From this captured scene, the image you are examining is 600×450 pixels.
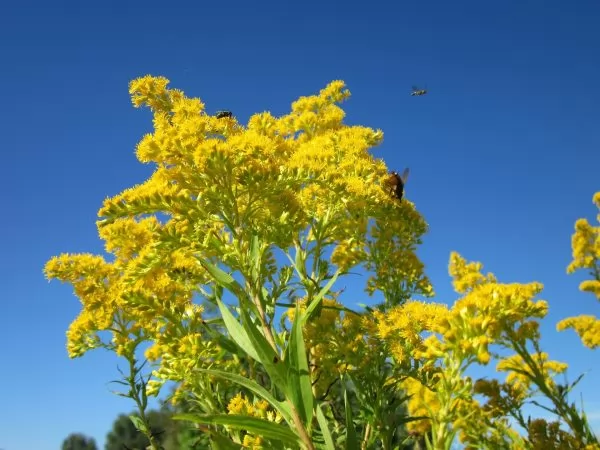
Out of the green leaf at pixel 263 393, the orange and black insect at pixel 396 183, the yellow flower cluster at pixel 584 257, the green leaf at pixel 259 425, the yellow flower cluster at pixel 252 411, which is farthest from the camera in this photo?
the yellow flower cluster at pixel 584 257

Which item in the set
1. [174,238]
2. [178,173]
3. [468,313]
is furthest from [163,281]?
[468,313]

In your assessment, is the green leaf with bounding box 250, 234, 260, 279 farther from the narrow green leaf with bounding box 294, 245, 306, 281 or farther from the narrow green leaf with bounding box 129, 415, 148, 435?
the narrow green leaf with bounding box 129, 415, 148, 435

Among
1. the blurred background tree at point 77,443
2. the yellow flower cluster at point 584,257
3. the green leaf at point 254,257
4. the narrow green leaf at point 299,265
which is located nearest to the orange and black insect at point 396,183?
the narrow green leaf at point 299,265

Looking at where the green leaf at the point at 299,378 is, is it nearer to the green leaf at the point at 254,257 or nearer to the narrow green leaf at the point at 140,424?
the green leaf at the point at 254,257

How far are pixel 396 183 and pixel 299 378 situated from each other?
2.33 metres

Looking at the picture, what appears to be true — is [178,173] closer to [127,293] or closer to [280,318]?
[127,293]

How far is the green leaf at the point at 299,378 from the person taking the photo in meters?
2.08

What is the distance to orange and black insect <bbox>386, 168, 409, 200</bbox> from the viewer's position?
3996mm

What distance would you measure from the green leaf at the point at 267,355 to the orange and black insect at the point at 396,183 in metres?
2.18

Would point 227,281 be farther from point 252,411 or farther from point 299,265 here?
point 299,265

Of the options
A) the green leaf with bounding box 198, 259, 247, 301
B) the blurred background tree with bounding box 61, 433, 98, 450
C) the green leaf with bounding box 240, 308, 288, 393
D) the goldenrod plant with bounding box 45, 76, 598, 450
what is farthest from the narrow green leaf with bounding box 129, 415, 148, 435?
the blurred background tree with bounding box 61, 433, 98, 450

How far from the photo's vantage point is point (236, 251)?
8.43ft

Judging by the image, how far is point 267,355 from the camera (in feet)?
6.96

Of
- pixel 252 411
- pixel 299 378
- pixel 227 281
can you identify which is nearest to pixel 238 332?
pixel 227 281
